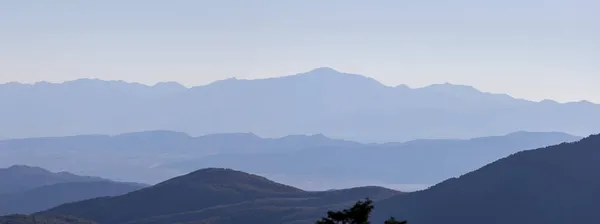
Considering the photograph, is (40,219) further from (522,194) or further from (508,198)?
(522,194)

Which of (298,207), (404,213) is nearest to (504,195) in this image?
(404,213)

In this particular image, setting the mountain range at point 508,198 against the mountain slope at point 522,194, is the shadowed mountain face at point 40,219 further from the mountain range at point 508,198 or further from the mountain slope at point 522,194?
the mountain slope at point 522,194

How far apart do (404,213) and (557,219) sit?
25831 millimetres

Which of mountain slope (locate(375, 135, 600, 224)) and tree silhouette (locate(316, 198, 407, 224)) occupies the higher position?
mountain slope (locate(375, 135, 600, 224))

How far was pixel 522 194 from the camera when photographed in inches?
5886

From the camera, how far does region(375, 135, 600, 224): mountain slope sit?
14012 cm

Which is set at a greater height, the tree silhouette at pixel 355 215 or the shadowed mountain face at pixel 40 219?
the shadowed mountain face at pixel 40 219

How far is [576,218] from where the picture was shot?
133 meters

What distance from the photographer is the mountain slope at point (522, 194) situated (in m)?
140

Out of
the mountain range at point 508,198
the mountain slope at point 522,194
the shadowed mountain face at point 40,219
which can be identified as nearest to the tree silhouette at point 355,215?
the mountain range at point 508,198

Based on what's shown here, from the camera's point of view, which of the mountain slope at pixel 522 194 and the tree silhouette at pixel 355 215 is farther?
the mountain slope at pixel 522 194

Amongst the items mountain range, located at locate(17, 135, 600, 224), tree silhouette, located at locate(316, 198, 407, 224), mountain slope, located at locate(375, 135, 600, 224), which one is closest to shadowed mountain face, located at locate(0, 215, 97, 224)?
mountain range, located at locate(17, 135, 600, 224)

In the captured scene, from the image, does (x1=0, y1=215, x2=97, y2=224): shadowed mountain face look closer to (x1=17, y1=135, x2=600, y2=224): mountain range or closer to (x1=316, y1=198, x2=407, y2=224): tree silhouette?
(x1=17, y1=135, x2=600, y2=224): mountain range

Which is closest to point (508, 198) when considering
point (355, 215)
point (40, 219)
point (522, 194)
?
point (522, 194)
